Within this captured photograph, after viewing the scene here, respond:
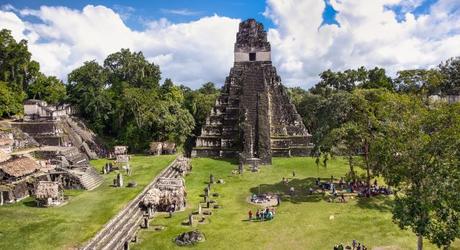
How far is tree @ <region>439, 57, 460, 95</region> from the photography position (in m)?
62.4

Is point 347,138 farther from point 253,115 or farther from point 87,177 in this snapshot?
point 87,177

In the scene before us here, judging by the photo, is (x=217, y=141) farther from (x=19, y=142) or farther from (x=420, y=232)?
(x=420, y=232)

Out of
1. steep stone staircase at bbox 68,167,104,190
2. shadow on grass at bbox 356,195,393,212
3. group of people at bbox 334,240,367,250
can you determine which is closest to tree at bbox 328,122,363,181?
shadow on grass at bbox 356,195,393,212

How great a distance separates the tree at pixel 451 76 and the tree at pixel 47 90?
59.0m

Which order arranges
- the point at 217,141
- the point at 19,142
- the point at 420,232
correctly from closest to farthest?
the point at 420,232
the point at 19,142
the point at 217,141

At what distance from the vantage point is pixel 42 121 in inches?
1801

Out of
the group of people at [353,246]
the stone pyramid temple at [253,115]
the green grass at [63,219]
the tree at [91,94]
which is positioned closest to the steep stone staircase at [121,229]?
the green grass at [63,219]

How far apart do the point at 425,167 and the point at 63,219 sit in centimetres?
2072

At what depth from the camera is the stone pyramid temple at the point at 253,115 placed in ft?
150

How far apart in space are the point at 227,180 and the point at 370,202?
13.2 m

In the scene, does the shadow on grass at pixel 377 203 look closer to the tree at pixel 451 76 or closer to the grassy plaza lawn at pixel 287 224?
the grassy plaza lawn at pixel 287 224

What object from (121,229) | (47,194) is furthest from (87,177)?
(121,229)

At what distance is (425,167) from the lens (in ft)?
64.9

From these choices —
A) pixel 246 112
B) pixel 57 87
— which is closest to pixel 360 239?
pixel 246 112
